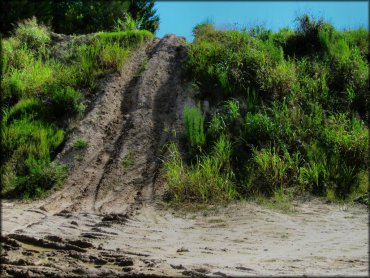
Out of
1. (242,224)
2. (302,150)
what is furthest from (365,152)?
(242,224)

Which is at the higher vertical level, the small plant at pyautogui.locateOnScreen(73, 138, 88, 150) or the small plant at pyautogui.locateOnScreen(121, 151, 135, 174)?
the small plant at pyautogui.locateOnScreen(73, 138, 88, 150)

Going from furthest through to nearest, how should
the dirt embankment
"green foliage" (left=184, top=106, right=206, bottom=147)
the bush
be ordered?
"green foliage" (left=184, top=106, right=206, bottom=147), the bush, the dirt embankment

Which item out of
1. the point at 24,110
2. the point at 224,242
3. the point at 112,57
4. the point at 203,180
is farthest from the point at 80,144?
the point at 224,242

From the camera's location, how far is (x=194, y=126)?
1109 centimetres

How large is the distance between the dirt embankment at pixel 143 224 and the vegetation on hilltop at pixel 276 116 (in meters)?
0.56

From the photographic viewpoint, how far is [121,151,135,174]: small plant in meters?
10.6

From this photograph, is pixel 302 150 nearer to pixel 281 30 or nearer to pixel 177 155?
pixel 177 155

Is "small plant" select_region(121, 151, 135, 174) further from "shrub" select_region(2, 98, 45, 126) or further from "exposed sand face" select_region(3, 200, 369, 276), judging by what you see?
"shrub" select_region(2, 98, 45, 126)

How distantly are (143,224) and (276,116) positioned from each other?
387 centimetres

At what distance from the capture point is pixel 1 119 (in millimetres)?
11242

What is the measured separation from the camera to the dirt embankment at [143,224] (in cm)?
639

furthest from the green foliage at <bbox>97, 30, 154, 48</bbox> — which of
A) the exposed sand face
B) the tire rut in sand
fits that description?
the exposed sand face

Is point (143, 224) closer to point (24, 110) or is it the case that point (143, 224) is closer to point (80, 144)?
point (80, 144)

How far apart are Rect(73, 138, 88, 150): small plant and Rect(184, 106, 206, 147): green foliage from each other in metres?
1.98
